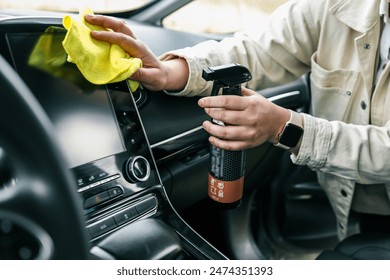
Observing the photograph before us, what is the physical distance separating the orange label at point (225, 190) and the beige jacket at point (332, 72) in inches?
5.0

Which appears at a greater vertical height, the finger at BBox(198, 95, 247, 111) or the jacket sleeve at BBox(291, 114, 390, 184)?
the finger at BBox(198, 95, 247, 111)

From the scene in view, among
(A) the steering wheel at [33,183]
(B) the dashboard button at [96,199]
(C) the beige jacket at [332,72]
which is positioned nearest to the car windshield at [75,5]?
(C) the beige jacket at [332,72]

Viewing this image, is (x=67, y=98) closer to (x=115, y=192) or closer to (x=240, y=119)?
(x=115, y=192)

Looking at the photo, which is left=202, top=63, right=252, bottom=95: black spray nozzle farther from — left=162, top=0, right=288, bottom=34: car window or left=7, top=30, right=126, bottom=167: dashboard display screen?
left=162, top=0, right=288, bottom=34: car window

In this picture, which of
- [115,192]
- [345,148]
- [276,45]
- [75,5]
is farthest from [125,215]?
[75,5]

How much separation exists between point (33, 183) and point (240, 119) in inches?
16.4

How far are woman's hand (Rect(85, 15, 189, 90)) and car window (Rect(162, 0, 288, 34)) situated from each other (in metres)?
0.46

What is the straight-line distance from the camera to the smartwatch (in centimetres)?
86

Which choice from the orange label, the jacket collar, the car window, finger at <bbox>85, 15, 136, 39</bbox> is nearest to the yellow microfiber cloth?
finger at <bbox>85, 15, 136, 39</bbox>

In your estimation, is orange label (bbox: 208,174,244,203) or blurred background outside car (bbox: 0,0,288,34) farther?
blurred background outside car (bbox: 0,0,288,34)

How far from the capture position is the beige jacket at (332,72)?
90 cm

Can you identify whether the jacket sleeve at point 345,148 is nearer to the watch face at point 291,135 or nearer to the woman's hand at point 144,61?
the watch face at point 291,135
